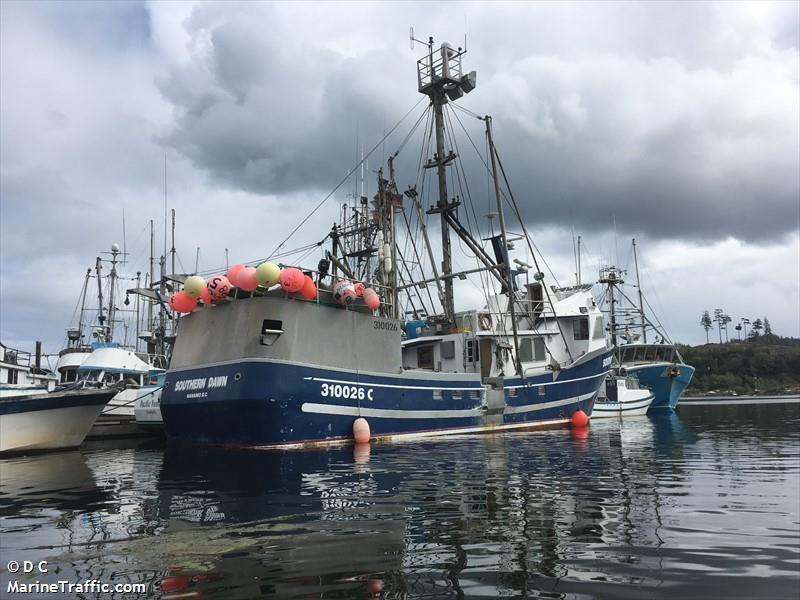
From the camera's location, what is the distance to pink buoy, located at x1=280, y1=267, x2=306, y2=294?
19.4 m

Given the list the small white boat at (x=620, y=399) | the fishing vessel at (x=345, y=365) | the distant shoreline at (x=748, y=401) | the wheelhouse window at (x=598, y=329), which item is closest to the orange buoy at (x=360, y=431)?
the fishing vessel at (x=345, y=365)

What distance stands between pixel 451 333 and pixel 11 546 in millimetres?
22532

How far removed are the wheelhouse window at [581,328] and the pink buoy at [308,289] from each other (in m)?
16.9

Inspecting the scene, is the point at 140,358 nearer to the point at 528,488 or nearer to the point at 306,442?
the point at 306,442

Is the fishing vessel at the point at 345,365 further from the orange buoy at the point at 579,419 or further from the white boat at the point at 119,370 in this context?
the white boat at the point at 119,370

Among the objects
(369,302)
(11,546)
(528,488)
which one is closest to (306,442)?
(369,302)

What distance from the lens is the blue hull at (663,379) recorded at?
183 ft

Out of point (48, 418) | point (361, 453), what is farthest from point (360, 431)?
point (48, 418)

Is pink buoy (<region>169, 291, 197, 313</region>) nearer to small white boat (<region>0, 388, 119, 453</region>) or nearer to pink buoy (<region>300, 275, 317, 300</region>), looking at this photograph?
small white boat (<region>0, 388, 119, 453</region>)

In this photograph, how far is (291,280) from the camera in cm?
1942

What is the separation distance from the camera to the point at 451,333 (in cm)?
2855

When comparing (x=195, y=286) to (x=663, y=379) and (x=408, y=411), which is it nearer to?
(x=408, y=411)

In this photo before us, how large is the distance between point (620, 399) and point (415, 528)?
41922 mm

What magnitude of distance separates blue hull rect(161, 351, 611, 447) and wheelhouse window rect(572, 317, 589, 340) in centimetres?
811
